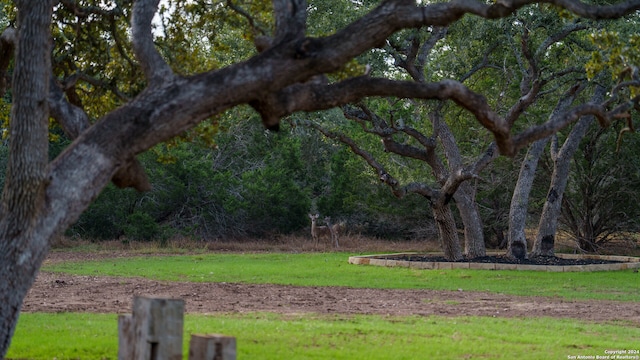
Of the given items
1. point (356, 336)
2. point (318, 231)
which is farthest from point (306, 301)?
point (318, 231)

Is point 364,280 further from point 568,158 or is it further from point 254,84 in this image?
point 254,84

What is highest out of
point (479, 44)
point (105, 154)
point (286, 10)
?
point (479, 44)

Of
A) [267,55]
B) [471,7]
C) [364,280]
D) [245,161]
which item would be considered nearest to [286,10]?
[267,55]

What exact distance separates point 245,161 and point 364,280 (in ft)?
54.7

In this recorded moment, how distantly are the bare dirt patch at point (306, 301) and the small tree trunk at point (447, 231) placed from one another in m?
5.82

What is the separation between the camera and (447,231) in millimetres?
23031

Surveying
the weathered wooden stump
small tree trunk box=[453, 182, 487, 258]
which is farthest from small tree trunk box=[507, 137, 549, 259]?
the weathered wooden stump

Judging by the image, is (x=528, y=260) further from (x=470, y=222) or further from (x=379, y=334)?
(x=379, y=334)

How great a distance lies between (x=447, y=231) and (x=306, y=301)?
28.2 feet

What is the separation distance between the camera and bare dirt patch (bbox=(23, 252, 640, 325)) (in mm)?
13867

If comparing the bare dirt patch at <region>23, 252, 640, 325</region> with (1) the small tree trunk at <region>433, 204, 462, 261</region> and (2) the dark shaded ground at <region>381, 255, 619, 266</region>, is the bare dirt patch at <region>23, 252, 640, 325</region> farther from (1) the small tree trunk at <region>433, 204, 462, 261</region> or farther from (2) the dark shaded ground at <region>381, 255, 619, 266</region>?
(2) the dark shaded ground at <region>381, 255, 619, 266</region>

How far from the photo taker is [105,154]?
7.88m

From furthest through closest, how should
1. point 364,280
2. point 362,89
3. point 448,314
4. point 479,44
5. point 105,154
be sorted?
point 479,44 → point 364,280 → point 448,314 → point 362,89 → point 105,154

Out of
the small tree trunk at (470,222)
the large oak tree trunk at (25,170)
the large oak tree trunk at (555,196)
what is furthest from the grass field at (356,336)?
the large oak tree trunk at (555,196)
